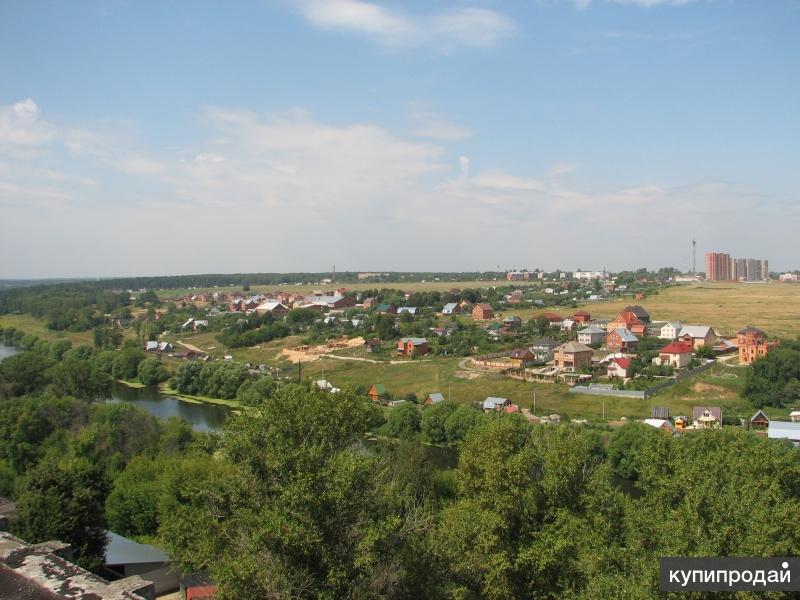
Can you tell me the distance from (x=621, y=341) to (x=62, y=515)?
3197 centimetres

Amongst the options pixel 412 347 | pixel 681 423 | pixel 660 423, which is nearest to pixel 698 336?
pixel 681 423

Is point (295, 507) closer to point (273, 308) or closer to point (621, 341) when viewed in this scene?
point (621, 341)

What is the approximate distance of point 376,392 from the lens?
29.2 m

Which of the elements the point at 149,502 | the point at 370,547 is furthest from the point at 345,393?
the point at 149,502

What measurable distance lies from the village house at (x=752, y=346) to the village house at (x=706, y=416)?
31.7 feet

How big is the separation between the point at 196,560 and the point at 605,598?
4.73 m

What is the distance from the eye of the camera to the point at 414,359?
1442 inches

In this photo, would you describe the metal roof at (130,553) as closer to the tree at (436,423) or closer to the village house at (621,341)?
the tree at (436,423)

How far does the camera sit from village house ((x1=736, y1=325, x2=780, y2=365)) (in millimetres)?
30953

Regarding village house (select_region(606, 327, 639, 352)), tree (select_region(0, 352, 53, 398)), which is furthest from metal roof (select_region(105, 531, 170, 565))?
village house (select_region(606, 327, 639, 352))

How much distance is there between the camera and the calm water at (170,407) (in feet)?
87.4

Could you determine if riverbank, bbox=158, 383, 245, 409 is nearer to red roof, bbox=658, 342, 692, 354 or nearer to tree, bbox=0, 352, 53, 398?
tree, bbox=0, 352, 53, 398

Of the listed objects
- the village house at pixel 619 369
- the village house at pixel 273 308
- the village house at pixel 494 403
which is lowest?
the village house at pixel 494 403

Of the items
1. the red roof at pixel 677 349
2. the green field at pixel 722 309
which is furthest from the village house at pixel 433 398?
the green field at pixel 722 309
